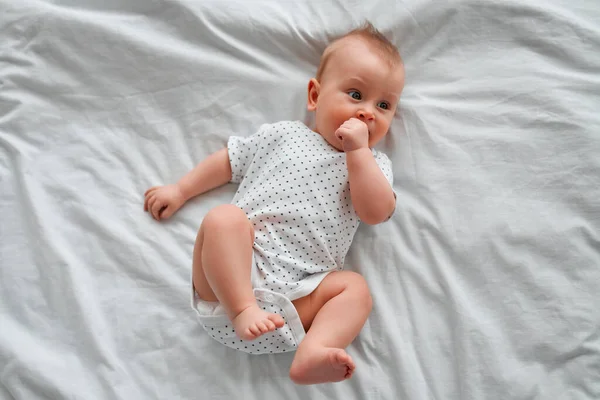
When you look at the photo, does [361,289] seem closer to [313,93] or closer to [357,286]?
[357,286]

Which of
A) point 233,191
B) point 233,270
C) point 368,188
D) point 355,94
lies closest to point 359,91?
point 355,94

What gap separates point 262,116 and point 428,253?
480mm

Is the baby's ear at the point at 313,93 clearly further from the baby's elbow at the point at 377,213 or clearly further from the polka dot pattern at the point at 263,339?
the polka dot pattern at the point at 263,339

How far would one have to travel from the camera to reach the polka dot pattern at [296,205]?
41.0 inches

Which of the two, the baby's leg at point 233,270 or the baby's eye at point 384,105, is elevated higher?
the baby's eye at point 384,105

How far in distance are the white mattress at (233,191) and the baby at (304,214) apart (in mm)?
58

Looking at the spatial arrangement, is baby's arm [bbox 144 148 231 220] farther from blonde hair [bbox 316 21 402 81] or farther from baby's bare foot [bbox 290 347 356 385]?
baby's bare foot [bbox 290 347 356 385]

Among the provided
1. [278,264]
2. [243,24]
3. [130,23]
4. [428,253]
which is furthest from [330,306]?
[130,23]

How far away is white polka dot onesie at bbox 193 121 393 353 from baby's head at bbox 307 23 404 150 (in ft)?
0.20

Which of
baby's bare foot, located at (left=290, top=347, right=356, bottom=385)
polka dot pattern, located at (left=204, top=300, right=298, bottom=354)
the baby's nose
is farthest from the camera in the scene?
the baby's nose

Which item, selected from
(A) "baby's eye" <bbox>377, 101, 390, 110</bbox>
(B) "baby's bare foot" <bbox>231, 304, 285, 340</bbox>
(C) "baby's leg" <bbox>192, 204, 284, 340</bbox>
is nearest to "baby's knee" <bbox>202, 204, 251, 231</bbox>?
(C) "baby's leg" <bbox>192, 204, 284, 340</bbox>

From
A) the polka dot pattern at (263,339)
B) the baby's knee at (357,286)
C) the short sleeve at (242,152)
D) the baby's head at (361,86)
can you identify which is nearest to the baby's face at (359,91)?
the baby's head at (361,86)

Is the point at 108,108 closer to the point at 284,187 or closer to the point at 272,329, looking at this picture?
the point at 284,187

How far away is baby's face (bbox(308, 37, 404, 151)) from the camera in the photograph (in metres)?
1.10
